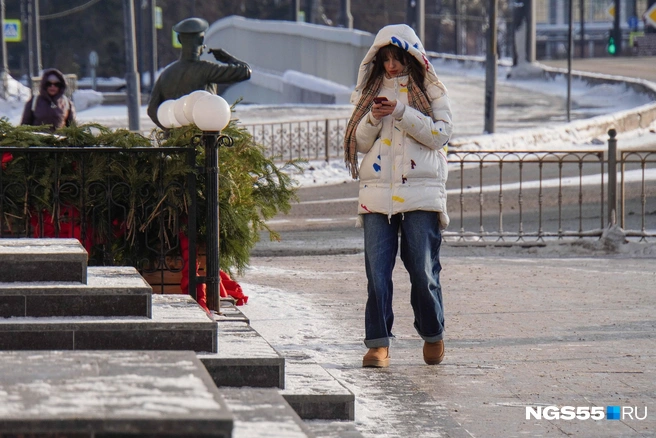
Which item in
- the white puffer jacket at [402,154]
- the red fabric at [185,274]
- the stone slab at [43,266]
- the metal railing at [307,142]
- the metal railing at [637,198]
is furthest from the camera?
the metal railing at [307,142]

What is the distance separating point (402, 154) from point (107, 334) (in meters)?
1.73

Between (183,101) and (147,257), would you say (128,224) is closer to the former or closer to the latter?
(147,257)

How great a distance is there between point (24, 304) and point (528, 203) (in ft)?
33.5

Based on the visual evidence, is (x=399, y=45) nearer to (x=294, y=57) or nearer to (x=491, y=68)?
(x=491, y=68)

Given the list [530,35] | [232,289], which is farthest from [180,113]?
[530,35]

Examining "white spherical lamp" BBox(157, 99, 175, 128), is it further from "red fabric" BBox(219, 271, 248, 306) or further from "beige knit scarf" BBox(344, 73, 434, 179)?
"beige knit scarf" BBox(344, 73, 434, 179)

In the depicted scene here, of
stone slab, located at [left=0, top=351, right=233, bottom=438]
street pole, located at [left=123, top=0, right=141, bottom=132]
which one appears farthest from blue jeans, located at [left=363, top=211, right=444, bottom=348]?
street pole, located at [left=123, top=0, right=141, bottom=132]

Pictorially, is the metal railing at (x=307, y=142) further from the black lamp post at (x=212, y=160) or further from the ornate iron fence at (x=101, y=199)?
the black lamp post at (x=212, y=160)

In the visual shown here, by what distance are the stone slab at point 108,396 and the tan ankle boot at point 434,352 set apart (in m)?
2.04

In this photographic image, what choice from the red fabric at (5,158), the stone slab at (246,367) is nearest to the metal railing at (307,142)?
the red fabric at (5,158)

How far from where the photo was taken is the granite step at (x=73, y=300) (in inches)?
211

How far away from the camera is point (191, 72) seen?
351 inches
